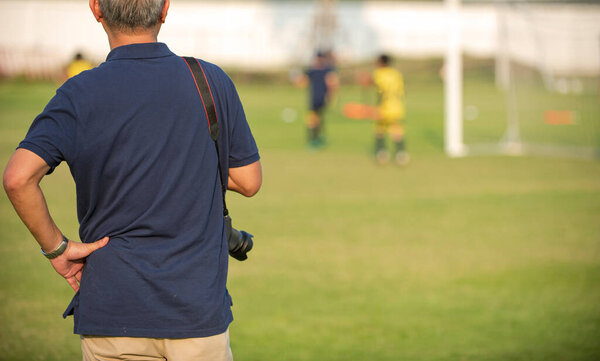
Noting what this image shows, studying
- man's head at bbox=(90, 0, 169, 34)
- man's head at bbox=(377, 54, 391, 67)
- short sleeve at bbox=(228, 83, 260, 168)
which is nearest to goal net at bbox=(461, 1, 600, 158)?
man's head at bbox=(377, 54, 391, 67)

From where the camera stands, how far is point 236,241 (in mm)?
2891

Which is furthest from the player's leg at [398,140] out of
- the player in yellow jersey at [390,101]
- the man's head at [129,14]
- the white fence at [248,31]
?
the white fence at [248,31]

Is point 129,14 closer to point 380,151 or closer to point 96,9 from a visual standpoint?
point 96,9

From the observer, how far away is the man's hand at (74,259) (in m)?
2.48

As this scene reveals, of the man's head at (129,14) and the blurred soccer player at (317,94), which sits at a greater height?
the blurred soccer player at (317,94)

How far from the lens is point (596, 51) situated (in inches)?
616

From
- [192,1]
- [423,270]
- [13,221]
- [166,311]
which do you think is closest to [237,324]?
[423,270]

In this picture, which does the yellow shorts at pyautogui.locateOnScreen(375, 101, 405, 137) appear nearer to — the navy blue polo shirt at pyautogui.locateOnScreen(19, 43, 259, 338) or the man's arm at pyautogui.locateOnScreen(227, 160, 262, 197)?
the man's arm at pyautogui.locateOnScreen(227, 160, 262, 197)

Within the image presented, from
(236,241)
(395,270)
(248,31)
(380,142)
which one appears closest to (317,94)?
(380,142)

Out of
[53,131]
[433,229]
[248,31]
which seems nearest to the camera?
[53,131]

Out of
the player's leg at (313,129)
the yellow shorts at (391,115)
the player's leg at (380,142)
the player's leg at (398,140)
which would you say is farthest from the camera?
the player's leg at (313,129)

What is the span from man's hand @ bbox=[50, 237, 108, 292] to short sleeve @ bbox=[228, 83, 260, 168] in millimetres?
556

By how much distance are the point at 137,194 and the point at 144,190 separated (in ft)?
0.09

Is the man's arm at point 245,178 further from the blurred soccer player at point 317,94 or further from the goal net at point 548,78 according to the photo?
the blurred soccer player at point 317,94
